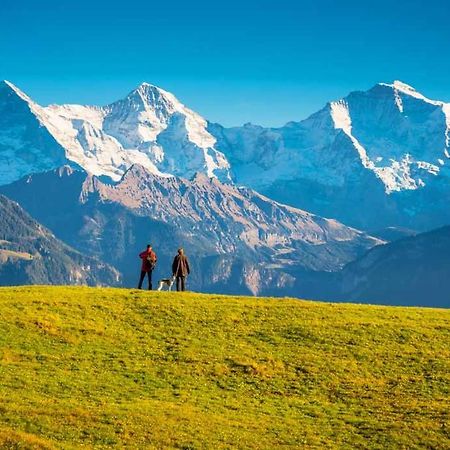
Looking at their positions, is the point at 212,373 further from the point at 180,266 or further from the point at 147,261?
the point at 180,266

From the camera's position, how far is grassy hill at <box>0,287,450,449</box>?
1714 inches

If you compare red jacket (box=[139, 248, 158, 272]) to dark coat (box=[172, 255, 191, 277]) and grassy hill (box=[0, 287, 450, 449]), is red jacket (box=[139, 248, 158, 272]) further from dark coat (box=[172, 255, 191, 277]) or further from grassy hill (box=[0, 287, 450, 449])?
grassy hill (box=[0, 287, 450, 449])

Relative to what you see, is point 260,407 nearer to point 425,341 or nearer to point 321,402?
point 321,402

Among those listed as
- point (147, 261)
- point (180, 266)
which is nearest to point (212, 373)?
point (147, 261)

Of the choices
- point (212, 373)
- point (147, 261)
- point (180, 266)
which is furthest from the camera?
point (180, 266)

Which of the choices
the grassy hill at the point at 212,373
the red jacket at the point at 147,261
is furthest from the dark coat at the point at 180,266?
the grassy hill at the point at 212,373

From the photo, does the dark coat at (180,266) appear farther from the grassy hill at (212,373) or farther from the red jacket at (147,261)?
the grassy hill at (212,373)

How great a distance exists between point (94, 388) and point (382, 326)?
23.8 metres

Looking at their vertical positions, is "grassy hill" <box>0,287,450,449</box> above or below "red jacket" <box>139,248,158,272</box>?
below

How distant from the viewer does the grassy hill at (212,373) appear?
43.5m

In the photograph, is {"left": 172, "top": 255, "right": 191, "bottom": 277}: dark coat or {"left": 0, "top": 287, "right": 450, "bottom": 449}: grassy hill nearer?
{"left": 0, "top": 287, "right": 450, "bottom": 449}: grassy hill

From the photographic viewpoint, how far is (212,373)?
170 feet

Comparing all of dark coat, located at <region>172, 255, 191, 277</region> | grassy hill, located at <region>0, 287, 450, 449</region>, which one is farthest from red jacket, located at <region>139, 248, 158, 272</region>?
grassy hill, located at <region>0, 287, 450, 449</region>

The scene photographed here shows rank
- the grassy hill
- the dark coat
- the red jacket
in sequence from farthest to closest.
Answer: the dark coat < the red jacket < the grassy hill
